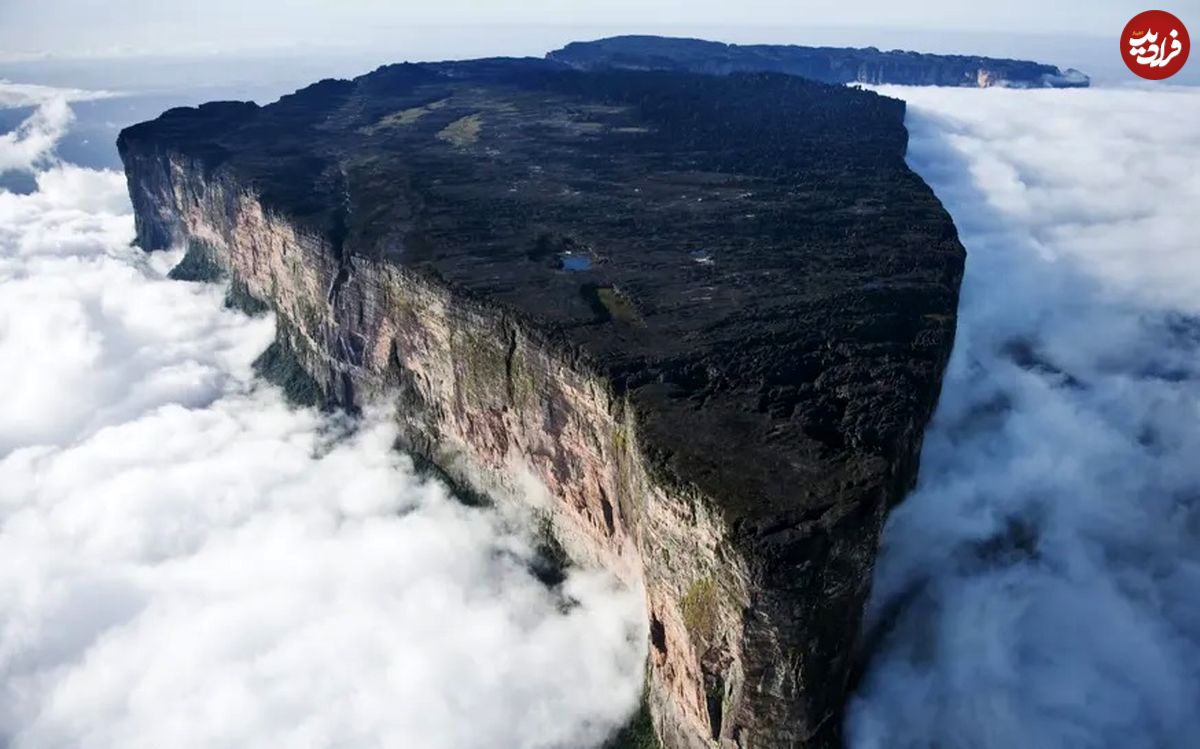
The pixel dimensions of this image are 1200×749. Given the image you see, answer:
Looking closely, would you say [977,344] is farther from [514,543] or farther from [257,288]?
[257,288]

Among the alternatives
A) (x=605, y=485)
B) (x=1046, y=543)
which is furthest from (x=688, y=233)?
(x=1046, y=543)

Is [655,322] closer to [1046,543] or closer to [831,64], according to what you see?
[1046,543]

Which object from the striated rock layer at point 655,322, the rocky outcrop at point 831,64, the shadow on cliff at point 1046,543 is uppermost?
the rocky outcrop at point 831,64

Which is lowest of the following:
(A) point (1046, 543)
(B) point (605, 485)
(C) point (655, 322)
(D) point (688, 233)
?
(A) point (1046, 543)

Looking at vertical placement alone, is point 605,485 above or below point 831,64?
below

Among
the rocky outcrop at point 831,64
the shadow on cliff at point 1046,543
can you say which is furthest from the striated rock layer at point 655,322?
the rocky outcrop at point 831,64

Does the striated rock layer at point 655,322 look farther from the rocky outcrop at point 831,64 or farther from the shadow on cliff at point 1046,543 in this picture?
the rocky outcrop at point 831,64
